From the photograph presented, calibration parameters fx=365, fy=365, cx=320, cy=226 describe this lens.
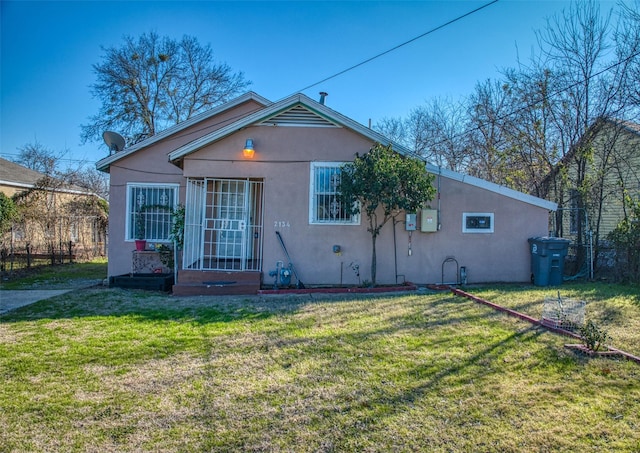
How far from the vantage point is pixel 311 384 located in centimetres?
356

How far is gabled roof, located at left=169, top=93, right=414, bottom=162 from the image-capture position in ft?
27.9

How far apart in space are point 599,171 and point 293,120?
922cm

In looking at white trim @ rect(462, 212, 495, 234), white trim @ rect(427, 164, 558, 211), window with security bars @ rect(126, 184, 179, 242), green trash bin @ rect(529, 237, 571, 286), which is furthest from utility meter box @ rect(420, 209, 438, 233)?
window with security bars @ rect(126, 184, 179, 242)

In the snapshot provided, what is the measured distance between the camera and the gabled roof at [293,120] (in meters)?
8.52

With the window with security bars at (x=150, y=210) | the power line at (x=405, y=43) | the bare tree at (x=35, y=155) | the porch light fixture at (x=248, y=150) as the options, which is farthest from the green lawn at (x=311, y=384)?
the bare tree at (x=35, y=155)

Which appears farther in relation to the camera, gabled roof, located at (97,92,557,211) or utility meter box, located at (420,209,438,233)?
utility meter box, located at (420,209,438,233)

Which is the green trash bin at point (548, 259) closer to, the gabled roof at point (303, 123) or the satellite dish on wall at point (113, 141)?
the gabled roof at point (303, 123)

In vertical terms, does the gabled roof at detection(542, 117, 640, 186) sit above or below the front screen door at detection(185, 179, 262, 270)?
above

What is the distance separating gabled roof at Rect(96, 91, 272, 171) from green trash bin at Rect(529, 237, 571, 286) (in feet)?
28.9

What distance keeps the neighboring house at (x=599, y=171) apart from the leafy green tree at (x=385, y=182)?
5.54 metres

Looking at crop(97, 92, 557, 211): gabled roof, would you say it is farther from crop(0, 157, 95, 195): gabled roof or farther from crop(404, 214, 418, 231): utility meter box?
crop(0, 157, 95, 195): gabled roof

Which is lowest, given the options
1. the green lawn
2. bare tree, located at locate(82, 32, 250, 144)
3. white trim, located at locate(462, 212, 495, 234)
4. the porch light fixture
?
the green lawn

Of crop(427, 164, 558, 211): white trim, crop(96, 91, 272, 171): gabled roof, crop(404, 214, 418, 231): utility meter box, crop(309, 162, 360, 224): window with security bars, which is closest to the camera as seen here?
crop(404, 214, 418, 231): utility meter box

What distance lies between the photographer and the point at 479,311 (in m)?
6.31
